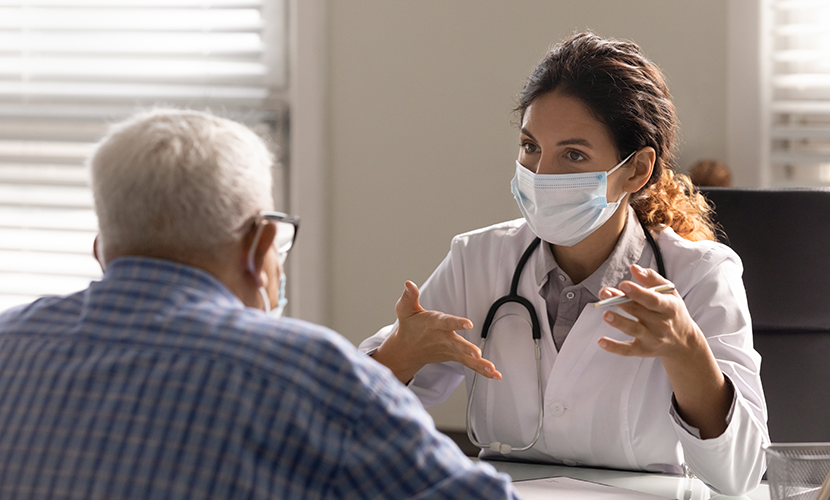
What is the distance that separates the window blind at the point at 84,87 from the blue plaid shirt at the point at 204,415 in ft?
6.46

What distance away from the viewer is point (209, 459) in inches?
26.9

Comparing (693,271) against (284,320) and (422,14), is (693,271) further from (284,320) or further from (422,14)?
(422,14)

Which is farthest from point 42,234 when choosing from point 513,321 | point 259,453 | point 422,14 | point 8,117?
point 259,453

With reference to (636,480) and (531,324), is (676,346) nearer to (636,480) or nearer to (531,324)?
(636,480)

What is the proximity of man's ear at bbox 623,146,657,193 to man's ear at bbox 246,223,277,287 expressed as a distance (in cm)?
90

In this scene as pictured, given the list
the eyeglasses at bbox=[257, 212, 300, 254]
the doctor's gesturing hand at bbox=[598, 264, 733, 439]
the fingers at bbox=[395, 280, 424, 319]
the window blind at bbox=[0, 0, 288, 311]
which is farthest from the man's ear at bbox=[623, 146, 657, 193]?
the window blind at bbox=[0, 0, 288, 311]

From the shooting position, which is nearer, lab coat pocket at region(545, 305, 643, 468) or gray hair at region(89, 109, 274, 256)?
gray hair at region(89, 109, 274, 256)

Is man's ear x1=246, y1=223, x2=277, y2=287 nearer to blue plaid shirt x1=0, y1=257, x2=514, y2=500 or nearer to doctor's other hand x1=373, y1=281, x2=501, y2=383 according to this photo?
blue plaid shirt x1=0, y1=257, x2=514, y2=500

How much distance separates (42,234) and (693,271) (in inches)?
93.3

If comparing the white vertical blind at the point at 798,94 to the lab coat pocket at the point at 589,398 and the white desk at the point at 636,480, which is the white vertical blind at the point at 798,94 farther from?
the white desk at the point at 636,480

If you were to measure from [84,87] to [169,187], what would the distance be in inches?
90.2

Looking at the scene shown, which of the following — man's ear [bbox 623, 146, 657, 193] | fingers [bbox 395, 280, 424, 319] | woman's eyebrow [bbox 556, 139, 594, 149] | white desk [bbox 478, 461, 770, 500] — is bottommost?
white desk [bbox 478, 461, 770, 500]

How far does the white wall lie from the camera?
2.43m

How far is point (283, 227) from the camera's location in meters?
0.88
